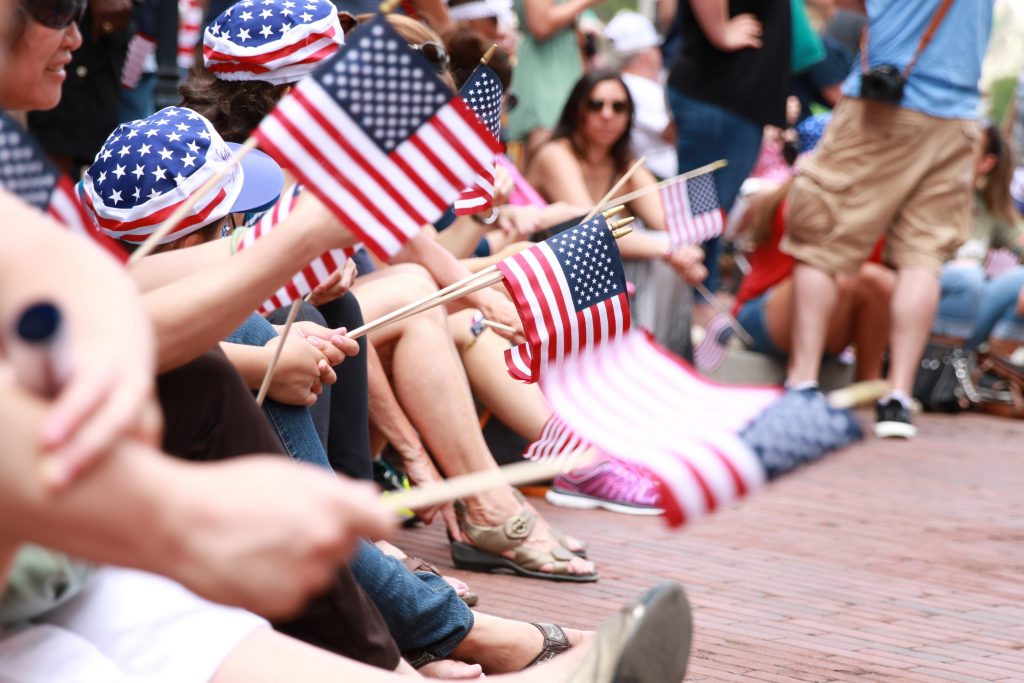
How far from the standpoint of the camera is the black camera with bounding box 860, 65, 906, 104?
6523 mm

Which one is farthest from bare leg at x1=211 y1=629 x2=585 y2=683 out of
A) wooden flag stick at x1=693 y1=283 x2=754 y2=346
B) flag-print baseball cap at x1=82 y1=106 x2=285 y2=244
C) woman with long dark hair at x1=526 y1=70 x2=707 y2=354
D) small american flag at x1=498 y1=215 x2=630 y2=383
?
wooden flag stick at x1=693 y1=283 x2=754 y2=346

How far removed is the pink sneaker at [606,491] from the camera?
4945 mm

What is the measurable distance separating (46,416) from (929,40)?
5924mm

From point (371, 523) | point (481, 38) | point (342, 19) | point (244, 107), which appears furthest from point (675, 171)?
point (371, 523)

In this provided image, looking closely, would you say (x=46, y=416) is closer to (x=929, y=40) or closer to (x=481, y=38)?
(x=481, y=38)

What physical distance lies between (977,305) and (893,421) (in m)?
1.61

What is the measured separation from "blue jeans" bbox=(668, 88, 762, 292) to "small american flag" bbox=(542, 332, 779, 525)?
499 cm

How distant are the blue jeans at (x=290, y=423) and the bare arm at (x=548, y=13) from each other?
4.58m

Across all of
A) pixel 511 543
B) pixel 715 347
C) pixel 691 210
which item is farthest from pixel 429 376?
pixel 715 347

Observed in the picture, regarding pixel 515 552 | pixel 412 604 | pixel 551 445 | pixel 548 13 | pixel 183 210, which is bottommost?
pixel 515 552

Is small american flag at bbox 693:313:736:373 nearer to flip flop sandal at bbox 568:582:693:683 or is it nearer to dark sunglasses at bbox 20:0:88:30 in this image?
dark sunglasses at bbox 20:0:88:30

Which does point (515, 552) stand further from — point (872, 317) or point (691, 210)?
point (872, 317)

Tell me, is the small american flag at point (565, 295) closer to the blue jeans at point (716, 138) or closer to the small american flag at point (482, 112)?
the small american flag at point (482, 112)

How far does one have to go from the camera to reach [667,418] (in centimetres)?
212
